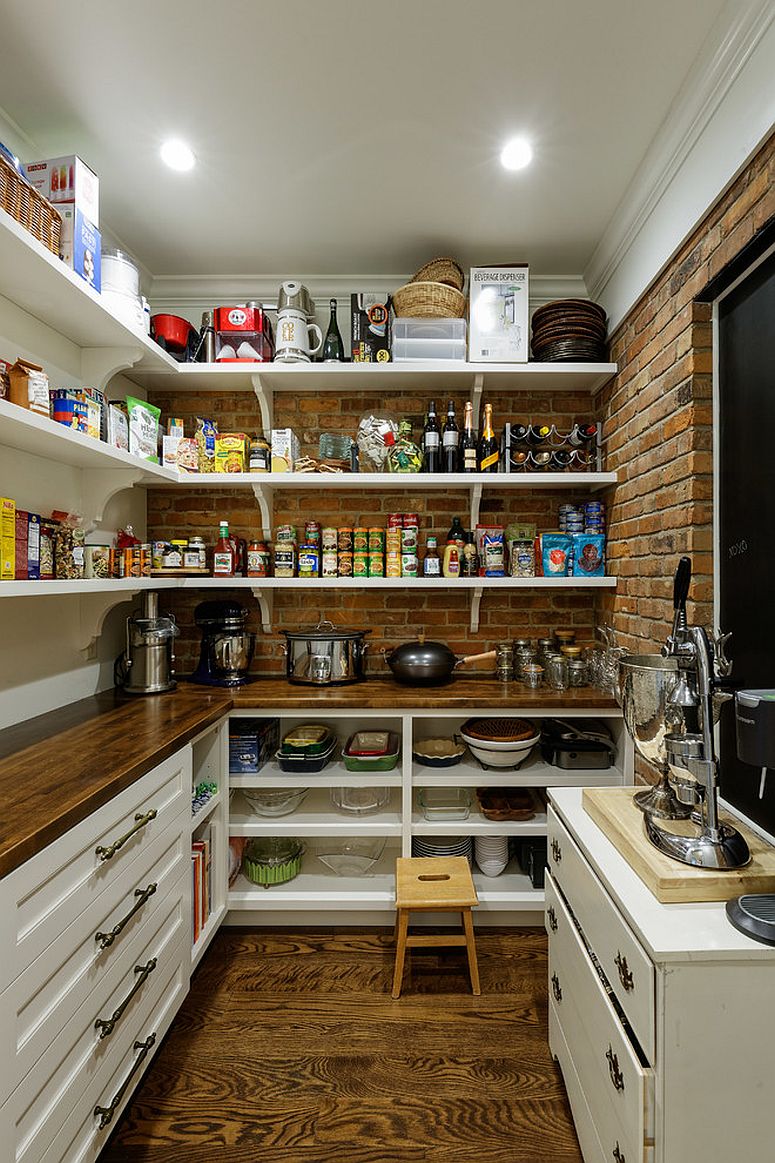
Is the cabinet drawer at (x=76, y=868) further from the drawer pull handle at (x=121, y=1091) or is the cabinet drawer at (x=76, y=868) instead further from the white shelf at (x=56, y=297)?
the white shelf at (x=56, y=297)

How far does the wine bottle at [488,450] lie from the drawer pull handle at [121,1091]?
2.07 meters

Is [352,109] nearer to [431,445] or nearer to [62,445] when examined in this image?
[431,445]

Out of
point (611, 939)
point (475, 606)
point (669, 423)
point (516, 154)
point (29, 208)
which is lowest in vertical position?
point (611, 939)

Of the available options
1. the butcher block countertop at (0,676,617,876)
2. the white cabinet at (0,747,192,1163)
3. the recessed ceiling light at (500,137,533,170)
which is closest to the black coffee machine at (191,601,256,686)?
the butcher block countertop at (0,676,617,876)

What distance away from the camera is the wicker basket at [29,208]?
127 cm

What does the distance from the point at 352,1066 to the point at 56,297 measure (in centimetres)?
231

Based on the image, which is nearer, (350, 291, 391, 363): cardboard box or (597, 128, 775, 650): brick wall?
Result: (597, 128, 775, 650): brick wall

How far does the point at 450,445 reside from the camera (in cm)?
229

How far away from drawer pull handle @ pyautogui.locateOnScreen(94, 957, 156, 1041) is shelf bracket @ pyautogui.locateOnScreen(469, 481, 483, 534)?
1.83 metres

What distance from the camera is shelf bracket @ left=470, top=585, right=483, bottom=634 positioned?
8.01 ft

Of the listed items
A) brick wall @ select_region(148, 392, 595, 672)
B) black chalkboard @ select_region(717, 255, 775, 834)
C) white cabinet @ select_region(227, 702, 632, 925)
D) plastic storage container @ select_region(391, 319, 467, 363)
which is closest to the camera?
black chalkboard @ select_region(717, 255, 775, 834)

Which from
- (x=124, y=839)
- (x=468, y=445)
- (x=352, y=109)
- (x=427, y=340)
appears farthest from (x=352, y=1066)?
(x=352, y=109)

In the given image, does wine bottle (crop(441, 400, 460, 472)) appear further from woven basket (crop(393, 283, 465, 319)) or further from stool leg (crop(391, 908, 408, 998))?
stool leg (crop(391, 908, 408, 998))

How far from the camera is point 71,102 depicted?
1535 mm
